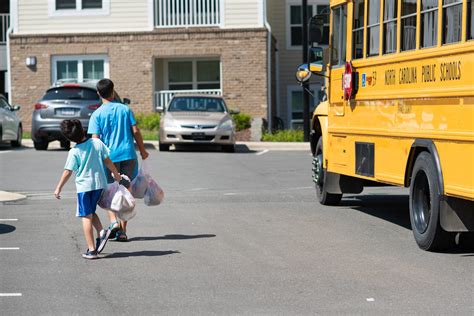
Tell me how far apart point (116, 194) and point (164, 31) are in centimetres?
2330

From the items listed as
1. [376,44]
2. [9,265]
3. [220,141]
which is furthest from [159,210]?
[220,141]

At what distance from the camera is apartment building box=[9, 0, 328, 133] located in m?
32.7

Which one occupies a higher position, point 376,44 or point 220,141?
point 376,44

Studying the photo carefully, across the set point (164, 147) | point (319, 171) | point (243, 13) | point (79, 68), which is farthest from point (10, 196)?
point (79, 68)

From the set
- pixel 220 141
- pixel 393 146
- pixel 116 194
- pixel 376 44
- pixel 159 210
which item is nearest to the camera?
pixel 116 194

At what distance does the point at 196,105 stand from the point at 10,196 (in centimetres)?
1243

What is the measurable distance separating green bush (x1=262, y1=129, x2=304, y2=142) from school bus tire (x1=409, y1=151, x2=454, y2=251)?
20.1 metres

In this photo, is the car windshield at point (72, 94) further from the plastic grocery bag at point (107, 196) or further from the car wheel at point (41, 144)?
the plastic grocery bag at point (107, 196)

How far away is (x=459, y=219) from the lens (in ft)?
31.7

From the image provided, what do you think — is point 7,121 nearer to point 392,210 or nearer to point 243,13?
point 243,13

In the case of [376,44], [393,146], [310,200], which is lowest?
[310,200]

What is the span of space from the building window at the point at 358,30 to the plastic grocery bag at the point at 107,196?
12.3ft

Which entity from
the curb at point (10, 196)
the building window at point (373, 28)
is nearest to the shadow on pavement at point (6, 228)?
the curb at point (10, 196)

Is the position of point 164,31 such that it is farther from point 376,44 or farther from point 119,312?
point 119,312
